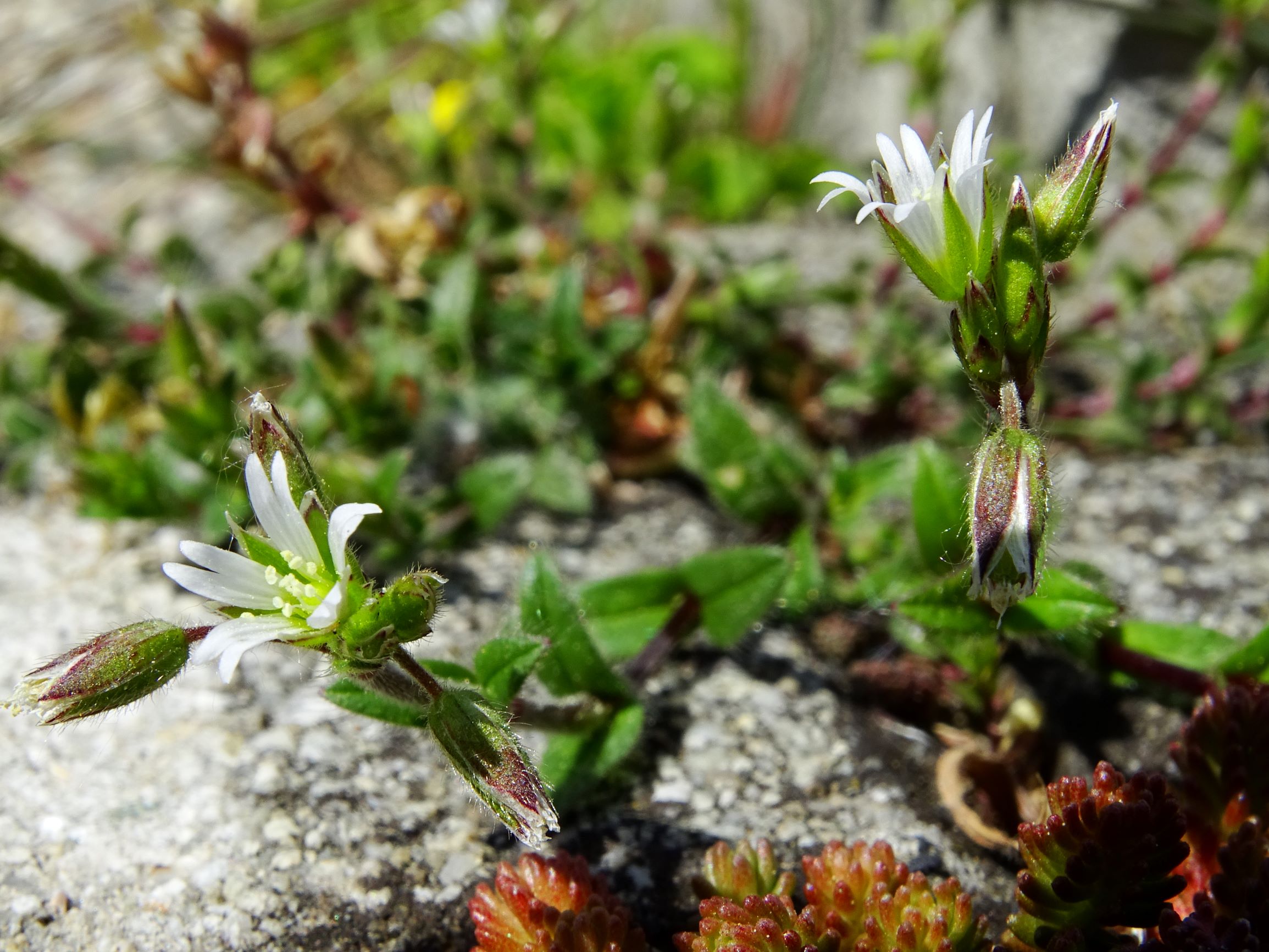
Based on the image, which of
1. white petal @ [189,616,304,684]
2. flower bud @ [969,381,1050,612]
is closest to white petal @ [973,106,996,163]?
flower bud @ [969,381,1050,612]

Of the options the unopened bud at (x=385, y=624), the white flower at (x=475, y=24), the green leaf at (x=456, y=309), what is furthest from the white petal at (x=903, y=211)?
the white flower at (x=475, y=24)

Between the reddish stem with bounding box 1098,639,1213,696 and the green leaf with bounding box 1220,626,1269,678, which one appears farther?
the reddish stem with bounding box 1098,639,1213,696

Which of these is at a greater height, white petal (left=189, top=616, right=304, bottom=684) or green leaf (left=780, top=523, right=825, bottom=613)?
white petal (left=189, top=616, right=304, bottom=684)

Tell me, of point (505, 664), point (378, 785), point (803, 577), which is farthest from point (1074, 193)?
point (378, 785)

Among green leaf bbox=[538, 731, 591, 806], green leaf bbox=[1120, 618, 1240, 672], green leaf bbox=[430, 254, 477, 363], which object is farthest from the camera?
green leaf bbox=[430, 254, 477, 363]

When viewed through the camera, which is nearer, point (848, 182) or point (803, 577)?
point (848, 182)

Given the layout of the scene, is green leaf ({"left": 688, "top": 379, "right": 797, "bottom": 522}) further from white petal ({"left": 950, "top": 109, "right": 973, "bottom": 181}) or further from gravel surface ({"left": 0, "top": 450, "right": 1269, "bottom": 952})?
white petal ({"left": 950, "top": 109, "right": 973, "bottom": 181})

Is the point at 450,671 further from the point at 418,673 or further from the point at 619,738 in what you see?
the point at 619,738
